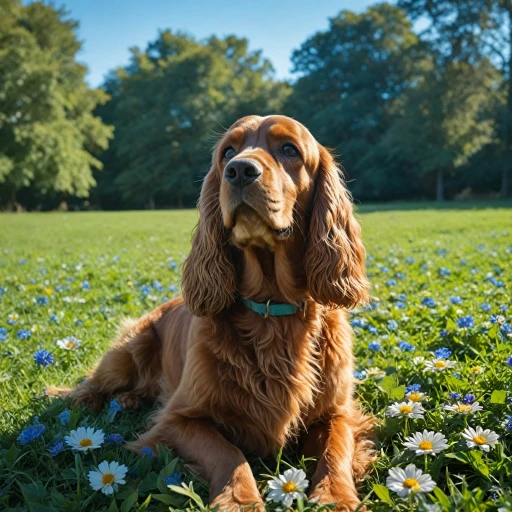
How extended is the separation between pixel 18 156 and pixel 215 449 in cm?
3099

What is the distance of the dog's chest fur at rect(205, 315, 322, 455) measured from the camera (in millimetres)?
2127

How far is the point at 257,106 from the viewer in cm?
4150

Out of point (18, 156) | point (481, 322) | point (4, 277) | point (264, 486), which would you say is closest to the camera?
point (264, 486)

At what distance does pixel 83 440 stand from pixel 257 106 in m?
42.0

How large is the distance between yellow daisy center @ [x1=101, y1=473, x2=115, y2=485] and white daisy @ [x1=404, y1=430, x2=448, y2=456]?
3.59ft

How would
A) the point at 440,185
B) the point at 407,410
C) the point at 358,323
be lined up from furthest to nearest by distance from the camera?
1. the point at 440,185
2. the point at 358,323
3. the point at 407,410

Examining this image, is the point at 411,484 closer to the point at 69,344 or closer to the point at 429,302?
the point at 429,302

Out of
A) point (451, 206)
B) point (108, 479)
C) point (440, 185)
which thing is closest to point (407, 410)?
point (108, 479)

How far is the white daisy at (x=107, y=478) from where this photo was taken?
1.64 meters

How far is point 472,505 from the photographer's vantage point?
1.43 metres

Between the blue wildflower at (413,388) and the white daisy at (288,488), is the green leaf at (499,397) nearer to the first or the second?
the blue wildflower at (413,388)

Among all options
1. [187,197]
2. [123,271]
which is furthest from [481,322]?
[187,197]

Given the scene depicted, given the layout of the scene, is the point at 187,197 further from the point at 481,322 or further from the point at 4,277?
the point at 481,322

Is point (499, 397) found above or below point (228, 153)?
below
